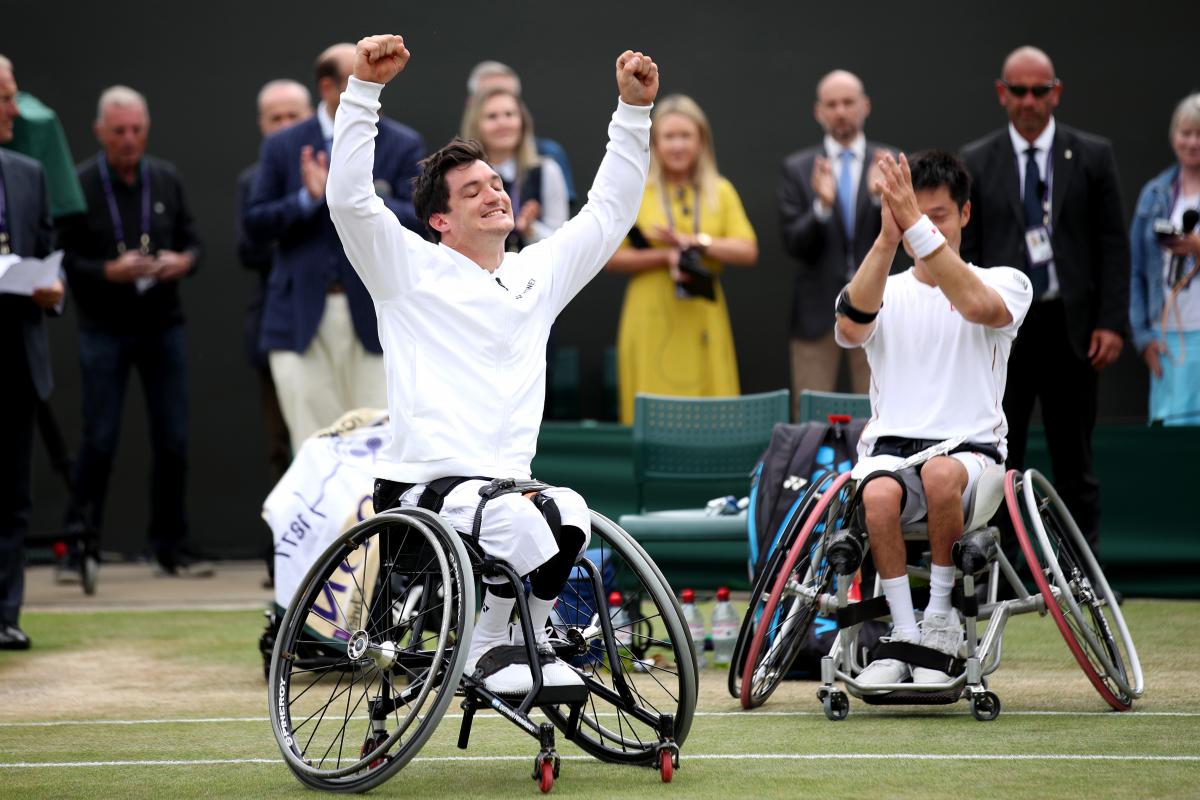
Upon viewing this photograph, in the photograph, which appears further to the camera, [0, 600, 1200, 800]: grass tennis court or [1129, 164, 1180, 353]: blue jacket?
[1129, 164, 1180, 353]: blue jacket

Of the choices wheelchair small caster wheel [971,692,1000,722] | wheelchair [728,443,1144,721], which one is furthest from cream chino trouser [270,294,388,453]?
wheelchair small caster wheel [971,692,1000,722]

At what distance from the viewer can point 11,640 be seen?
23.0 ft

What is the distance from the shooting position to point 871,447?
215 inches

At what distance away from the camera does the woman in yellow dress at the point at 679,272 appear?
347 inches

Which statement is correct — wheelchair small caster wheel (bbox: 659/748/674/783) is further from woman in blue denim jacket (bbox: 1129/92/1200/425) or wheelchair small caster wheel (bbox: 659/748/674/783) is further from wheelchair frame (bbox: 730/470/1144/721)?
woman in blue denim jacket (bbox: 1129/92/1200/425)

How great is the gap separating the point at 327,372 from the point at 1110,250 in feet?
11.4

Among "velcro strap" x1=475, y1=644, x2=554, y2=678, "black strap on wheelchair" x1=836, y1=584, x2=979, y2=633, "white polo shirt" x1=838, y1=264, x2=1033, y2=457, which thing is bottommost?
"black strap on wheelchair" x1=836, y1=584, x2=979, y2=633

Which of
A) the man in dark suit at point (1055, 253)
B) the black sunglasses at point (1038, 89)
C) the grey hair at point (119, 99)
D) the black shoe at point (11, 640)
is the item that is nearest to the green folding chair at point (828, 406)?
the man in dark suit at point (1055, 253)

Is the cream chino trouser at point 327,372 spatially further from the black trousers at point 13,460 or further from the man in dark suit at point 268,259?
the black trousers at point 13,460

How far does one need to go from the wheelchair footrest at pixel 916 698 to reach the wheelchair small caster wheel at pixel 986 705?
0.08 meters

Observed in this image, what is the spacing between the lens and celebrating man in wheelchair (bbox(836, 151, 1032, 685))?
16.8ft

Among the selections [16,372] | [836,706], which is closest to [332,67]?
[16,372]

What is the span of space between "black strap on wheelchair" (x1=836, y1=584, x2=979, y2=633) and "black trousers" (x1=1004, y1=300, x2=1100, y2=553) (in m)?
2.30

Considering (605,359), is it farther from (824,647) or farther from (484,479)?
(484,479)
